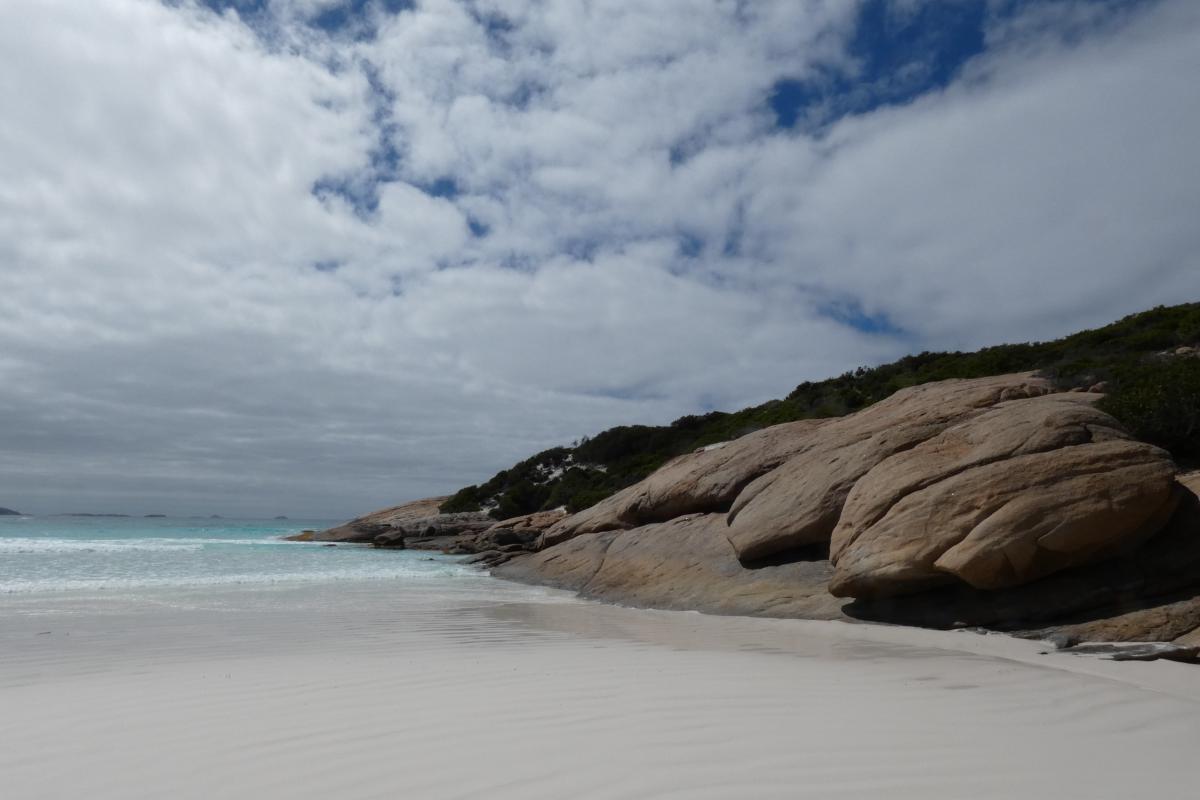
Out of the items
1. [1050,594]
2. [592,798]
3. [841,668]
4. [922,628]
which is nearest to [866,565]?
[922,628]

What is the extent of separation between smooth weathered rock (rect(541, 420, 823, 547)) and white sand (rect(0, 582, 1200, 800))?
8.63m

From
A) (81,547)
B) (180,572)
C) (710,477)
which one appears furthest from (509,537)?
(81,547)

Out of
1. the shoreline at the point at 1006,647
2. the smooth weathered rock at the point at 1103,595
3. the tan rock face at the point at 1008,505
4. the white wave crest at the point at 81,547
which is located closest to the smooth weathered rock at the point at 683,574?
the shoreline at the point at 1006,647

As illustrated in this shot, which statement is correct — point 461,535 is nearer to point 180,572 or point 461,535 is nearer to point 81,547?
point 81,547

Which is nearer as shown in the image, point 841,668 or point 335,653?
point 841,668

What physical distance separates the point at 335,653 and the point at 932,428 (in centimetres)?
1015

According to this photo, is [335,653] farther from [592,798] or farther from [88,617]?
[88,617]

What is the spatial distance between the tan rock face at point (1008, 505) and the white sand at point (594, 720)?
3.97ft

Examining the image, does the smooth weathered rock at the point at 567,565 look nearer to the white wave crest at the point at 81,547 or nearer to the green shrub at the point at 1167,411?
the green shrub at the point at 1167,411

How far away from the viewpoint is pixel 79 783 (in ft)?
14.0

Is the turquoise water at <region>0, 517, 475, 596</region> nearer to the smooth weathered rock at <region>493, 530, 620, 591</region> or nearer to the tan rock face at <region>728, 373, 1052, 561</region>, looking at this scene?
the smooth weathered rock at <region>493, 530, 620, 591</region>

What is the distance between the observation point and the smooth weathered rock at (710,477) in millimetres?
18219

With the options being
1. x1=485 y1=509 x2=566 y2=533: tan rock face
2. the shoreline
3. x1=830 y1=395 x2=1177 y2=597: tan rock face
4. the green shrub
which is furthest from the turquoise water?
the green shrub

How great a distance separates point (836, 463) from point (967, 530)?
407 cm
